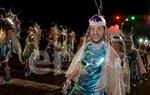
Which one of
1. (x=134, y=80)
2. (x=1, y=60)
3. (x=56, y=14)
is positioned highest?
(x=56, y=14)

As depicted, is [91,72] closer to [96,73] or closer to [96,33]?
[96,73]

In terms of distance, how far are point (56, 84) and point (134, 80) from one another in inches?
131

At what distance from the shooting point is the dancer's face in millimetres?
7809

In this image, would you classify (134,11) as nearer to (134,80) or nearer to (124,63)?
(134,80)

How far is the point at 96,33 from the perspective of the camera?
308 inches

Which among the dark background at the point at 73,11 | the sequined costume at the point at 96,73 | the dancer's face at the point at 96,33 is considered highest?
the dark background at the point at 73,11

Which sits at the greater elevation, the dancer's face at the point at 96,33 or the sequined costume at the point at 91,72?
the dancer's face at the point at 96,33

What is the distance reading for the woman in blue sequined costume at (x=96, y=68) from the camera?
7.54 m

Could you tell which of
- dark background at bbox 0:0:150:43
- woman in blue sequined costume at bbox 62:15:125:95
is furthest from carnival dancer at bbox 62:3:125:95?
dark background at bbox 0:0:150:43

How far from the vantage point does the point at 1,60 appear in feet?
54.4

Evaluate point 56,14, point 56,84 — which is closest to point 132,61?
point 56,84

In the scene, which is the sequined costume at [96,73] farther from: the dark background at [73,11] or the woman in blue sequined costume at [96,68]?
the dark background at [73,11]

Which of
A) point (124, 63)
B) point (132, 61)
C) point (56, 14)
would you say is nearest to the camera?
point (124, 63)

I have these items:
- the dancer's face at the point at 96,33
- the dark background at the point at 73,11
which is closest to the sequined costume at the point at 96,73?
the dancer's face at the point at 96,33
